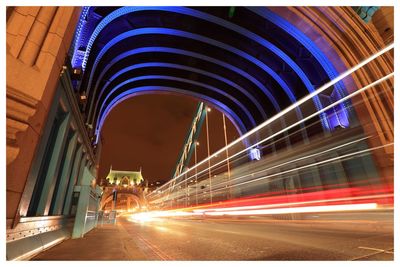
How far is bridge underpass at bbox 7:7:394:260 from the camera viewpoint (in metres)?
3.83

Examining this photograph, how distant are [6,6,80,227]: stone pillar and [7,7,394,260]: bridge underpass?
1.0 inches

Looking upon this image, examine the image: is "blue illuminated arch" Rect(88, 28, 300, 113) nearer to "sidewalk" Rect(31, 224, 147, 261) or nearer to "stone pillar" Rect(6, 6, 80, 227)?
"stone pillar" Rect(6, 6, 80, 227)

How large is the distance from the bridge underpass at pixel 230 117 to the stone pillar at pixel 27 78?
24 millimetres

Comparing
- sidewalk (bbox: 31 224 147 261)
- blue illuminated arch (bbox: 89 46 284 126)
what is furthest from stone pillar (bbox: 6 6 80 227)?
blue illuminated arch (bbox: 89 46 284 126)

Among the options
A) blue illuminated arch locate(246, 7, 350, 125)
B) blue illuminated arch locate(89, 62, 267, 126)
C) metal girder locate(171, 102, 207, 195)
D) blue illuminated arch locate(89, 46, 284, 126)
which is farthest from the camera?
metal girder locate(171, 102, 207, 195)

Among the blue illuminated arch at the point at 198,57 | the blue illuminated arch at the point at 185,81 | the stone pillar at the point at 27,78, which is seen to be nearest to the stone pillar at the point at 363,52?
the blue illuminated arch at the point at 198,57

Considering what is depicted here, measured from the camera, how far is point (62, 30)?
428 centimetres

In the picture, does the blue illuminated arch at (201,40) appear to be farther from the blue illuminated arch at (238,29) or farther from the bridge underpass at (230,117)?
the blue illuminated arch at (238,29)

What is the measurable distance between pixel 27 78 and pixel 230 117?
22.3 m

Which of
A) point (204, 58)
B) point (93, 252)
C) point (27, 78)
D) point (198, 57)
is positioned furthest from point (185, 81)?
point (93, 252)

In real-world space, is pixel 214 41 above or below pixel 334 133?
above
